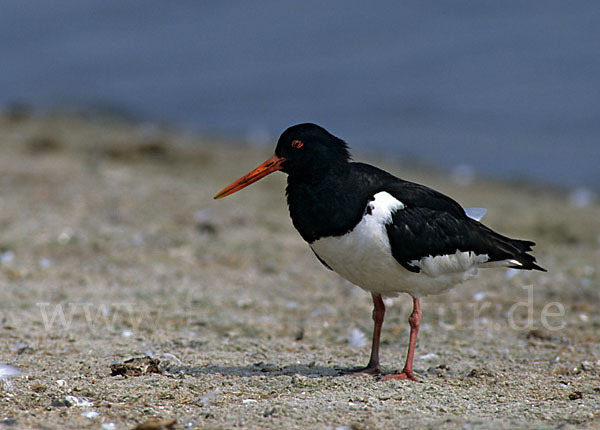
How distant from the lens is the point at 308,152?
4996mm

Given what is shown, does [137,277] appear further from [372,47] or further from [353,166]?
[372,47]

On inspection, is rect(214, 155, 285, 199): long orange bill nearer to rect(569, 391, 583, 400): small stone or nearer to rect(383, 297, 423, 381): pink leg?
rect(383, 297, 423, 381): pink leg

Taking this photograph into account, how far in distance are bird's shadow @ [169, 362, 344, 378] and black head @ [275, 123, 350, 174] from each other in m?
1.25

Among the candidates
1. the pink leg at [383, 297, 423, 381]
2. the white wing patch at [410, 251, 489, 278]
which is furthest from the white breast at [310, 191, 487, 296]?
the pink leg at [383, 297, 423, 381]

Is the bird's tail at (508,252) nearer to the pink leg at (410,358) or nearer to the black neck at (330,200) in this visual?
the pink leg at (410,358)

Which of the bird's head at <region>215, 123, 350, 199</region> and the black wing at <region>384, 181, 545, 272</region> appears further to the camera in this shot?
the bird's head at <region>215, 123, 350, 199</region>

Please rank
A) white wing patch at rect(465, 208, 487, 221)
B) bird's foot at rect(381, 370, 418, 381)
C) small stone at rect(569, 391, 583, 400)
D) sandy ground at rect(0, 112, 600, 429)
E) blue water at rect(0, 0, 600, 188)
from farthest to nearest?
blue water at rect(0, 0, 600, 188), white wing patch at rect(465, 208, 487, 221), bird's foot at rect(381, 370, 418, 381), small stone at rect(569, 391, 583, 400), sandy ground at rect(0, 112, 600, 429)

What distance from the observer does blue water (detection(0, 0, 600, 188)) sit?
1625 centimetres

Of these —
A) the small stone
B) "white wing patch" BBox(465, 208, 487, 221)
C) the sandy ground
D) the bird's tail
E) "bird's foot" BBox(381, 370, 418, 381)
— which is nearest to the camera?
the sandy ground

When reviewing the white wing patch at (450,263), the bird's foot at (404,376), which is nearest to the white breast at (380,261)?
the white wing patch at (450,263)

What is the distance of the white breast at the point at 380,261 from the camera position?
15.4ft

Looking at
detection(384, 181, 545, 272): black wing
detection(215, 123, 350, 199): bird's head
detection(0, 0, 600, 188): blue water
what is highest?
detection(0, 0, 600, 188): blue water

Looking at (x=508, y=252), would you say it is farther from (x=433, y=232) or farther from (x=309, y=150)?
(x=309, y=150)

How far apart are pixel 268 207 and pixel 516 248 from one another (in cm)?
458
